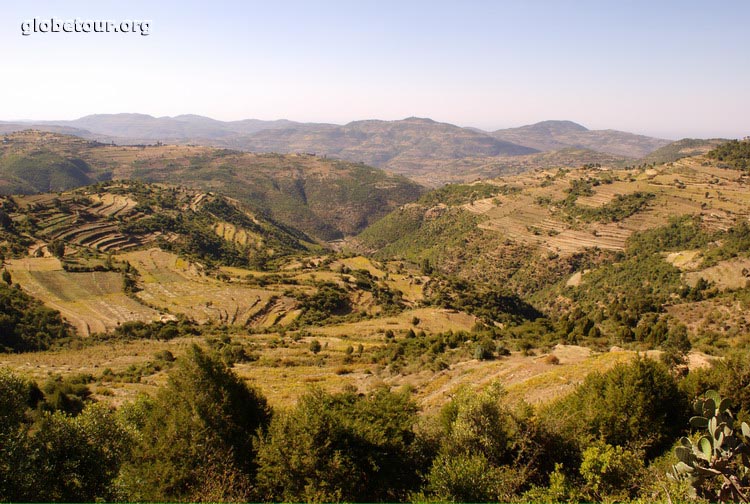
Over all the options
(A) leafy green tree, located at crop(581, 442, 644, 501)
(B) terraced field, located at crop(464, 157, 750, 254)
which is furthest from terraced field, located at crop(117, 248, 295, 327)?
(B) terraced field, located at crop(464, 157, 750, 254)

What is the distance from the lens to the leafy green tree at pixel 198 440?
14.3 metres

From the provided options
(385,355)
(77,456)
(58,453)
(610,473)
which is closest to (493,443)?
(610,473)

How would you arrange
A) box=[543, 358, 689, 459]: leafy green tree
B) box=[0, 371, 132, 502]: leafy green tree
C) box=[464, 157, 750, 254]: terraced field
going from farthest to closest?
box=[464, 157, 750, 254]: terraced field
box=[543, 358, 689, 459]: leafy green tree
box=[0, 371, 132, 502]: leafy green tree

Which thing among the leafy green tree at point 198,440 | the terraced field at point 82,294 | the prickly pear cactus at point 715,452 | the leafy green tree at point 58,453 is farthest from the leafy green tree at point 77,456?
the terraced field at point 82,294

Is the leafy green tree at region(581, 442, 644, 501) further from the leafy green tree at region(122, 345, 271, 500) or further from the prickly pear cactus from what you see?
the leafy green tree at region(122, 345, 271, 500)

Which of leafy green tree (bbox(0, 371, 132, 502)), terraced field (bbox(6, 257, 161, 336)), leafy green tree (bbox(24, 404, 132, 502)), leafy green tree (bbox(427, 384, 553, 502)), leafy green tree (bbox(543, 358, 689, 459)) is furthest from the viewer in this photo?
terraced field (bbox(6, 257, 161, 336))

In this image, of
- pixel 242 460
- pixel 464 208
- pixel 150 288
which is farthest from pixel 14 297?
pixel 464 208

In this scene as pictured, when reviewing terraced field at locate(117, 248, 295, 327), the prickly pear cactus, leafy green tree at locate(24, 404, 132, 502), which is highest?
the prickly pear cactus

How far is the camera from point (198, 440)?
49.8ft

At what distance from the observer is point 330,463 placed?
551 inches

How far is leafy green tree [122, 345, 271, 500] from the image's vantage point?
1430 centimetres

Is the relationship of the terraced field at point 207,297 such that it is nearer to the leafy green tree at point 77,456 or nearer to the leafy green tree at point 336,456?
the leafy green tree at point 77,456

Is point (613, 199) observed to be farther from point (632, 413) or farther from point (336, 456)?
point (336, 456)

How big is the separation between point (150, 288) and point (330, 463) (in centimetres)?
7200
